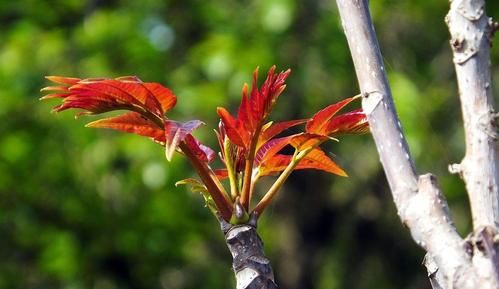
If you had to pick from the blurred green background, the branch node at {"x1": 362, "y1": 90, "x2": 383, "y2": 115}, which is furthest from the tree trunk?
the blurred green background

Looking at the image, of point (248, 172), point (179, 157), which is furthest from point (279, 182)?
point (179, 157)

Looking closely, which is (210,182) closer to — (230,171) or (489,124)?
(230,171)

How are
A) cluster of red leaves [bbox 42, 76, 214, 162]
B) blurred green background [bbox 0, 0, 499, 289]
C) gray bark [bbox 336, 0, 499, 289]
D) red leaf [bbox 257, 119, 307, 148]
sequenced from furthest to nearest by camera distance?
blurred green background [bbox 0, 0, 499, 289] → red leaf [bbox 257, 119, 307, 148] → cluster of red leaves [bbox 42, 76, 214, 162] → gray bark [bbox 336, 0, 499, 289]

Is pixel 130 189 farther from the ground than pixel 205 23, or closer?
closer

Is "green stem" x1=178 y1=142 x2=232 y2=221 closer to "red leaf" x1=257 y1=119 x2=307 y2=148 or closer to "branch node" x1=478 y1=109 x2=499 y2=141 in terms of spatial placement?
"red leaf" x1=257 y1=119 x2=307 y2=148

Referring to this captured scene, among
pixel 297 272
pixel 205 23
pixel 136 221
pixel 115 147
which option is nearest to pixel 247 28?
pixel 205 23

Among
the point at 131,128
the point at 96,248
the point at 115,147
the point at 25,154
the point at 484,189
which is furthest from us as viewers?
the point at 96,248

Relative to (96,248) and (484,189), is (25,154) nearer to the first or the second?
(96,248)
